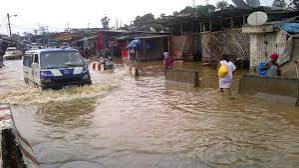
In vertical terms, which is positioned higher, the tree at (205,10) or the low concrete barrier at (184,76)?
the tree at (205,10)

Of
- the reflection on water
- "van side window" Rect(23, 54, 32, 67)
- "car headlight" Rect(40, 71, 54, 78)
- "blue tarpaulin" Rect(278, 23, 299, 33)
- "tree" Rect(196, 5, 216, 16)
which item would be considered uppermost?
"tree" Rect(196, 5, 216, 16)

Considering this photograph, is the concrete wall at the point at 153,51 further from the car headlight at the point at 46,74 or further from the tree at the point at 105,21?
the tree at the point at 105,21

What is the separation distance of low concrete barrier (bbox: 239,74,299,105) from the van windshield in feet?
20.1

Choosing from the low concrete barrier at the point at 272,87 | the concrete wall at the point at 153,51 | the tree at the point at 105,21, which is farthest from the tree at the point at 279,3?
the tree at the point at 105,21

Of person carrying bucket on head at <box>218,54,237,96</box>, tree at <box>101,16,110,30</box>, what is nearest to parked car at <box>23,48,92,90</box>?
person carrying bucket on head at <box>218,54,237,96</box>

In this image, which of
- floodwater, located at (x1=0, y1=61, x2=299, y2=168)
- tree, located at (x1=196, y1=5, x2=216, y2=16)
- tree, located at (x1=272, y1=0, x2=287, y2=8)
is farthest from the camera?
tree, located at (x1=272, y1=0, x2=287, y2=8)

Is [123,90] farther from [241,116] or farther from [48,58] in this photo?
[241,116]

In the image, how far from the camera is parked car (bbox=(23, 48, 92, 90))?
42.6ft

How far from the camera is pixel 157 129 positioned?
26.3 feet

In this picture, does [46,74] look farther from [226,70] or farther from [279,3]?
[279,3]

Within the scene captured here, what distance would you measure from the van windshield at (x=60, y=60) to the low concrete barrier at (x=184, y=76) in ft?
12.5

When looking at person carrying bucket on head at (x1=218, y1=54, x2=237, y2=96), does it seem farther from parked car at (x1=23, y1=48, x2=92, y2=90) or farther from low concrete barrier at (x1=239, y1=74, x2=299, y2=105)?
parked car at (x1=23, y1=48, x2=92, y2=90)

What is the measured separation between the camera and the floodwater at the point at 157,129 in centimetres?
598

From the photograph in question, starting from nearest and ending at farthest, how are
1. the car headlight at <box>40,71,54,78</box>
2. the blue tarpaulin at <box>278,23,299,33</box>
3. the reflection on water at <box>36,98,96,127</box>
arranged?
the reflection on water at <box>36,98,96,127</box> < the car headlight at <box>40,71,54,78</box> < the blue tarpaulin at <box>278,23,299,33</box>
